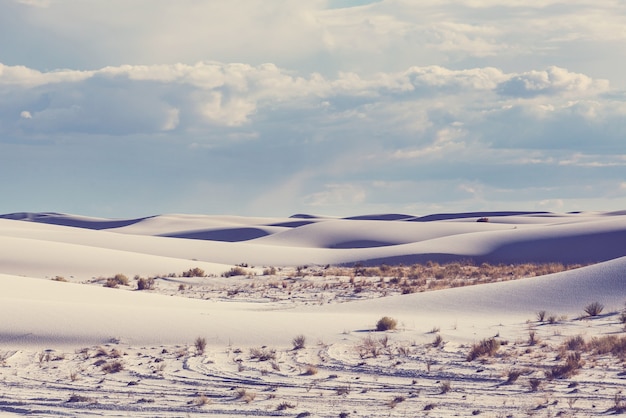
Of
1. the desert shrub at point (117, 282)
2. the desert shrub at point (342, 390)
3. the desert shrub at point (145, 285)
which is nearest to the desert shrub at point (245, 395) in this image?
the desert shrub at point (342, 390)

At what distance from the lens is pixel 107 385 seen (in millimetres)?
12836

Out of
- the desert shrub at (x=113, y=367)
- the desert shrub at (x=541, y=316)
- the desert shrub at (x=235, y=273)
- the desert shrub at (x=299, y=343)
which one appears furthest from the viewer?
the desert shrub at (x=235, y=273)

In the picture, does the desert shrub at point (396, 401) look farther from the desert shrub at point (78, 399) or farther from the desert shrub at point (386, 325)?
the desert shrub at point (386, 325)

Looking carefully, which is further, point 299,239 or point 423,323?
point 299,239

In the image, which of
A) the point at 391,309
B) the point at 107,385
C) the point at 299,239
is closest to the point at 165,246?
the point at 299,239

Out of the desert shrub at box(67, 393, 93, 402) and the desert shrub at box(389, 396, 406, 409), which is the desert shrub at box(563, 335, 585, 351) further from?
the desert shrub at box(67, 393, 93, 402)

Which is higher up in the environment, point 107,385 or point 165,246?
point 165,246

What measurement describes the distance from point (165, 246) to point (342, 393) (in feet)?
167

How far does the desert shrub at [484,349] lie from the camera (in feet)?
48.6

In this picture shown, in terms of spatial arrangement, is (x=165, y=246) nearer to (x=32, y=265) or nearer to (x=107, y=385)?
(x=32, y=265)

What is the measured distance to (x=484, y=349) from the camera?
49.4 feet

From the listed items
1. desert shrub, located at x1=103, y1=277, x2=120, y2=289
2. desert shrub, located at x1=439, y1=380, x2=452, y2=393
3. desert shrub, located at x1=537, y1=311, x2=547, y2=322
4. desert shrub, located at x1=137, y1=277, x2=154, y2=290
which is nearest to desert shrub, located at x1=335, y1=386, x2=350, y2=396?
desert shrub, located at x1=439, y1=380, x2=452, y2=393

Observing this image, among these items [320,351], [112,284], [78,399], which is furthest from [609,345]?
[112,284]

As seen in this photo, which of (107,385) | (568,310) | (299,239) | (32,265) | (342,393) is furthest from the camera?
(299,239)
